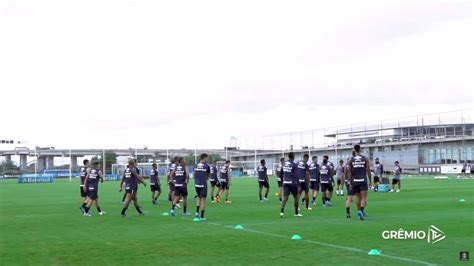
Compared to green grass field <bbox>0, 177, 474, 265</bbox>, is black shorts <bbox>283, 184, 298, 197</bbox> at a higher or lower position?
higher

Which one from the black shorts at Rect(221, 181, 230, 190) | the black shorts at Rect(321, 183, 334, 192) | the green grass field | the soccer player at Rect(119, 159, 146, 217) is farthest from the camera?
the black shorts at Rect(221, 181, 230, 190)

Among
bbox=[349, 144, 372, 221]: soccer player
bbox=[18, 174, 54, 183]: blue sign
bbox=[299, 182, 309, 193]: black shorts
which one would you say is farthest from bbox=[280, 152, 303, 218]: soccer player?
bbox=[18, 174, 54, 183]: blue sign

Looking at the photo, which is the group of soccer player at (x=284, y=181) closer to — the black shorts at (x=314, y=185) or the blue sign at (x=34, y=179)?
the black shorts at (x=314, y=185)

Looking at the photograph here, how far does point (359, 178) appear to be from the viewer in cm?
1830

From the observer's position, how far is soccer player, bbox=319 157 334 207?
2533cm

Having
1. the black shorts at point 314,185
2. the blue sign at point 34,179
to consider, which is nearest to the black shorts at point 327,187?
the black shorts at point 314,185

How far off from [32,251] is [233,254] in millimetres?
4408

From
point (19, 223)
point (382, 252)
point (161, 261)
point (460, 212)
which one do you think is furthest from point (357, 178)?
point (19, 223)

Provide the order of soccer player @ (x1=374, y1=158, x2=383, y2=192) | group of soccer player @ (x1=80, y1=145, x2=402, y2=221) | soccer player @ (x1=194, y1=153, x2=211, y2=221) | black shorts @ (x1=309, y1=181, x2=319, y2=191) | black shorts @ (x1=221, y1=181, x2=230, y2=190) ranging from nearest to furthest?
1. group of soccer player @ (x1=80, y1=145, x2=402, y2=221)
2. soccer player @ (x1=194, y1=153, x2=211, y2=221)
3. black shorts @ (x1=309, y1=181, x2=319, y2=191)
4. black shorts @ (x1=221, y1=181, x2=230, y2=190)
5. soccer player @ (x1=374, y1=158, x2=383, y2=192)

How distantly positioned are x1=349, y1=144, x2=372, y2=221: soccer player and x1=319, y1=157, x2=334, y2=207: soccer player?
678 centimetres

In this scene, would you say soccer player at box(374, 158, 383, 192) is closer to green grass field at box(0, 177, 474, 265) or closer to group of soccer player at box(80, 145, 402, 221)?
group of soccer player at box(80, 145, 402, 221)

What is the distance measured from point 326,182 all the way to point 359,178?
7271mm

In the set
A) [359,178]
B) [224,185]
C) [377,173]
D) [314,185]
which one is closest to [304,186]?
[314,185]

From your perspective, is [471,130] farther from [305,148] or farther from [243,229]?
[243,229]
